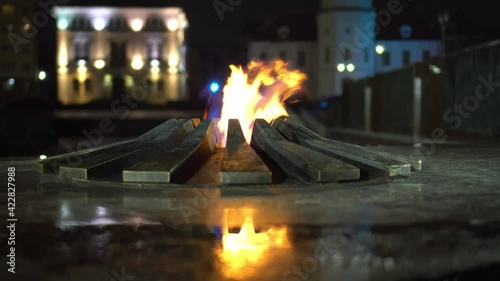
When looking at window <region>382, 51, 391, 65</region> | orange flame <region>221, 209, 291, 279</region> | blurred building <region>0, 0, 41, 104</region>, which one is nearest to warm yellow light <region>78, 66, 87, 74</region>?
blurred building <region>0, 0, 41, 104</region>

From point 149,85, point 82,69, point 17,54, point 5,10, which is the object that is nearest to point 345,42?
point 149,85

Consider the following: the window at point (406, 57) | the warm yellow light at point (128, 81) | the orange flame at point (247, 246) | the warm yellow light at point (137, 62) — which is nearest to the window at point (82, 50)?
the warm yellow light at point (128, 81)

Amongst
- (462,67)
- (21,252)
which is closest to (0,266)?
(21,252)

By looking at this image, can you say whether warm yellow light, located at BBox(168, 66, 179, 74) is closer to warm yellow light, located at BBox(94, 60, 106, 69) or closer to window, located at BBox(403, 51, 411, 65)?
warm yellow light, located at BBox(94, 60, 106, 69)

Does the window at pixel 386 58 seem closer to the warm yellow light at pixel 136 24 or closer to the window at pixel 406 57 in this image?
the window at pixel 406 57

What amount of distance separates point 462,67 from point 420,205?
2008 centimetres

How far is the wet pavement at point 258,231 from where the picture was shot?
16.6ft

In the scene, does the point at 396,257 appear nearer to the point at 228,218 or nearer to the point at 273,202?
the point at 228,218

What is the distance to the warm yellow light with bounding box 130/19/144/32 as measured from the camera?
83500 millimetres

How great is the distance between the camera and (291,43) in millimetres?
87812

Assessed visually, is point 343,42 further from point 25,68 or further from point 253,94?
point 253,94

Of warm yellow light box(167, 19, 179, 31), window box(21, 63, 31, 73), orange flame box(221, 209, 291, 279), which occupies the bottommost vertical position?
orange flame box(221, 209, 291, 279)

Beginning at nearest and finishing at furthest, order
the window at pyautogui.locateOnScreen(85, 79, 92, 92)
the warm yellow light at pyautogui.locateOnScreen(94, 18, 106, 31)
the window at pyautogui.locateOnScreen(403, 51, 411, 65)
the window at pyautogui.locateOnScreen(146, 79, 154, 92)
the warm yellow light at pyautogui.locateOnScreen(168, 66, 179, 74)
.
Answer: the window at pyautogui.locateOnScreen(146, 79, 154, 92)
the warm yellow light at pyautogui.locateOnScreen(168, 66, 179, 74)
the warm yellow light at pyautogui.locateOnScreen(94, 18, 106, 31)
the window at pyautogui.locateOnScreen(85, 79, 92, 92)
the window at pyautogui.locateOnScreen(403, 51, 411, 65)

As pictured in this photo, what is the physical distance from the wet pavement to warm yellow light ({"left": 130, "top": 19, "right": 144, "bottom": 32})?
250ft
